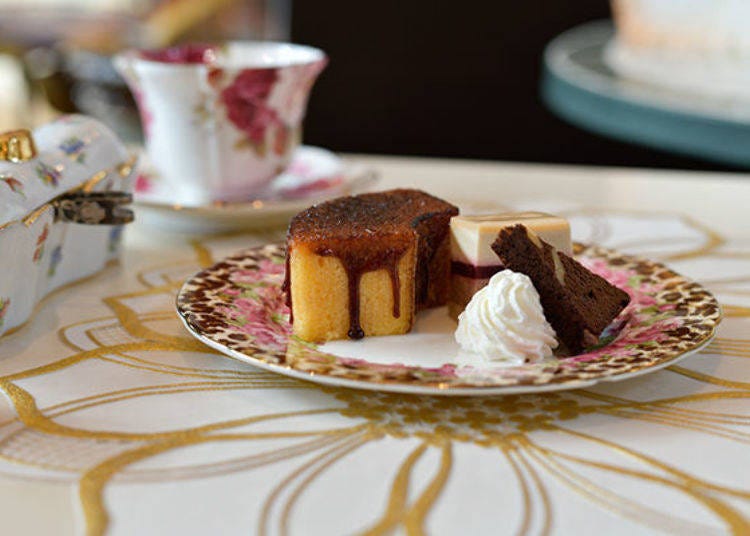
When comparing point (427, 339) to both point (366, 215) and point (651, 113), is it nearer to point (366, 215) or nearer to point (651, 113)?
point (366, 215)

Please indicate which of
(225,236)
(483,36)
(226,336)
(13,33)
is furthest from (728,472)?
(13,33)

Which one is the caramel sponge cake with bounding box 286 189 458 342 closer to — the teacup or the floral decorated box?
the floral decorated box

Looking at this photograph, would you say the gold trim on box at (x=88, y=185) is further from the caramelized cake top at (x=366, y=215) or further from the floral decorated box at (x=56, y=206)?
the caramelized cake top at (x=366, y=215)

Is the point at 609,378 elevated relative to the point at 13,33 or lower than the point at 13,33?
elevated

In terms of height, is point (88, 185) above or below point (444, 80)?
above

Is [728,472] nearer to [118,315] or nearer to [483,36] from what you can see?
[118,315]

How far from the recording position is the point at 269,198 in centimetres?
122

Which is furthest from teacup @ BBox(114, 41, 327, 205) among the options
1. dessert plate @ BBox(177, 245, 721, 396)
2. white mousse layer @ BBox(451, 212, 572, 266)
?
white mousse layer @ BBox(451, 212, 572, 266)

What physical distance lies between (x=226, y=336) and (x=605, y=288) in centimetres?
30

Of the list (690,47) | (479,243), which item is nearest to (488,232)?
(479,243)

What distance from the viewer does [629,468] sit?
604 millimetres

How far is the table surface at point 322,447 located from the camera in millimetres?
545

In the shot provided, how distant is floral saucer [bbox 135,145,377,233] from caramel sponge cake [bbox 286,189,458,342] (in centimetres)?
29

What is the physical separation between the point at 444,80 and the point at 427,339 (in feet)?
8.37
